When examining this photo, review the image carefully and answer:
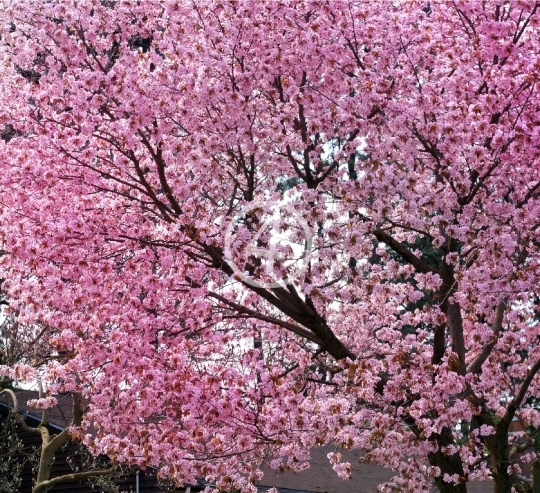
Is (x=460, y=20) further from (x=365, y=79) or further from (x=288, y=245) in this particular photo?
(x=288, y=245)

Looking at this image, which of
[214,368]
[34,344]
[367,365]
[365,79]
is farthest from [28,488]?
[365,79]

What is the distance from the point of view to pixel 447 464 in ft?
30.7

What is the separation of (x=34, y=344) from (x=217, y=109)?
25.9 feet

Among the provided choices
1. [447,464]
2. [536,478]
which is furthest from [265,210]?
[536,478]

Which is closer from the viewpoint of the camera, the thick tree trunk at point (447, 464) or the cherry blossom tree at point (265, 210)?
the cherry blossom tree at point (265, 210)

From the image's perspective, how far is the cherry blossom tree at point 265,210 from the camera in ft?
27.8

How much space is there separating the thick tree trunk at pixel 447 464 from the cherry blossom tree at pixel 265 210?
28 mm

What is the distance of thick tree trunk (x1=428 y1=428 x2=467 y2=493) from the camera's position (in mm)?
9203

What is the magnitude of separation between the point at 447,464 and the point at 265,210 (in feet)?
12.9

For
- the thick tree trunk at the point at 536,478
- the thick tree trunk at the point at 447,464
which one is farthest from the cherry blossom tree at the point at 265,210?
the thick tree trunk at the point at 536,478

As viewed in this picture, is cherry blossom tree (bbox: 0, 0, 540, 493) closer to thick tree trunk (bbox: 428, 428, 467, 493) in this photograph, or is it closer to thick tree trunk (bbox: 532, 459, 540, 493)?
thick tree trunk (bbox: 428, 428, 467, 493)

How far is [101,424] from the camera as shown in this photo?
29.8 feet

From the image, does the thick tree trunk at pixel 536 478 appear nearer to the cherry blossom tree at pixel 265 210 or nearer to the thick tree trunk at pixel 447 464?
the cherry blossom tree at pixel 265 210

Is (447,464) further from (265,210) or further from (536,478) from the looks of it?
(265,210)
